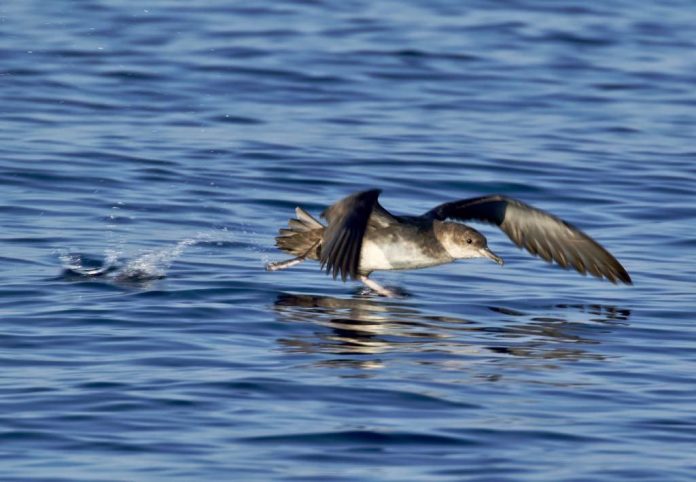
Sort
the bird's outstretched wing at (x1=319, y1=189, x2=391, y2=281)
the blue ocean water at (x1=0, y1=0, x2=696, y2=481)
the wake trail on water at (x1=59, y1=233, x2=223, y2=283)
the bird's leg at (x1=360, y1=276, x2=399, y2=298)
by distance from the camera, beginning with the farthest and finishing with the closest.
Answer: the wake trail on water at (x1=59, y1=233, x2=223, y2=283) → the bird's leg at (x1=360, y1=276, x2=399, y2=298) → the bird's outstretched wing at (x1=319, y1=189, x2=391, y2=281) → the blue ocean water at (x1=0, y1=0, x2=696, y2=481)

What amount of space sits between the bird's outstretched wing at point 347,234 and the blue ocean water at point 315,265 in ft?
1.36

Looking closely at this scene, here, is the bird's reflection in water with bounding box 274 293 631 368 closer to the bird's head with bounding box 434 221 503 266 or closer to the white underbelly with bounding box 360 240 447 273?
the white underbelly with bounding box 360 240 447 273

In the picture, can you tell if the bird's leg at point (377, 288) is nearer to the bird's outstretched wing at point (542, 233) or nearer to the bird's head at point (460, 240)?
the bird's head at point (460, 240)

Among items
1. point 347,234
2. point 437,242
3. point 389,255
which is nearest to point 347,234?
point 347,234

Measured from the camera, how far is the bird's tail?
409 inches

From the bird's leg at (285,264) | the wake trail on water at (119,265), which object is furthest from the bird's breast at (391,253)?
the wake trail on water at (119,265)

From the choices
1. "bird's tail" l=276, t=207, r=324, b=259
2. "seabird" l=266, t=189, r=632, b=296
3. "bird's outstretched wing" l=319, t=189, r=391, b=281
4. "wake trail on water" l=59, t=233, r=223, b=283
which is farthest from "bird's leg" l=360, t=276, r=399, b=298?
"wake trail on water" l=59, t=233, r=223, b=283

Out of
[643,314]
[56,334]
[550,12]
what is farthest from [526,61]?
[56,334]

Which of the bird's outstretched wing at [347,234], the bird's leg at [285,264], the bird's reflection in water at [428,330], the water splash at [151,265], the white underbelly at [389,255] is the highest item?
the bird's outstretched wing at [347,234]

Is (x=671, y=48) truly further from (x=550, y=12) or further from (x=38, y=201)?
(x=38, y=201)

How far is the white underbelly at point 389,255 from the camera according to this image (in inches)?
406

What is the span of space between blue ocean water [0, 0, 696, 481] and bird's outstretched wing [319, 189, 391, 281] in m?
0.41

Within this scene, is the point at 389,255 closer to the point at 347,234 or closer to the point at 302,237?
the point at 302,237

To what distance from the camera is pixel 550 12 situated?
25453 mm
